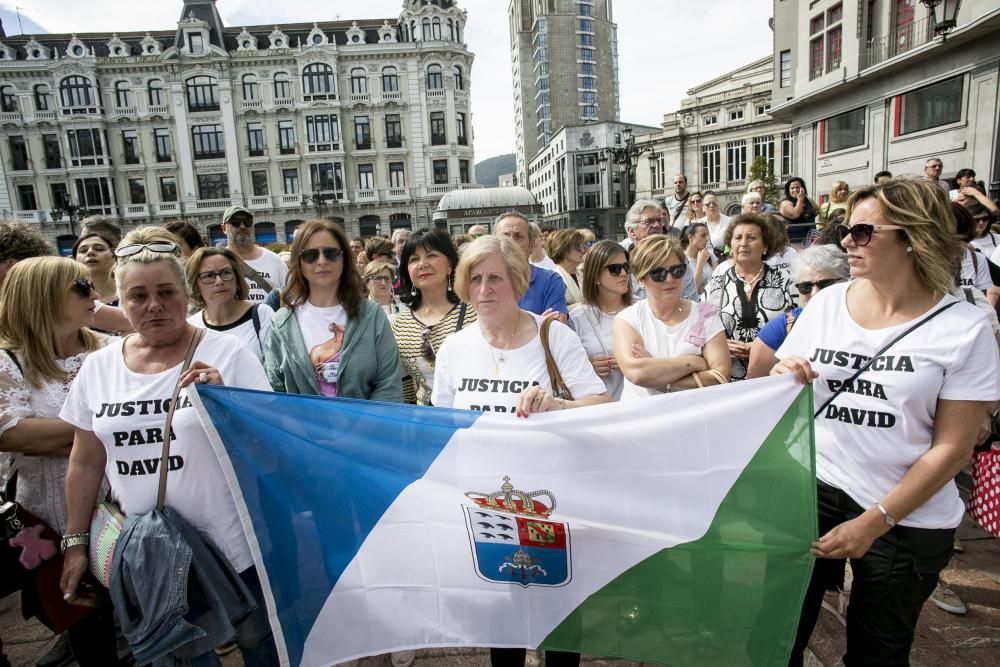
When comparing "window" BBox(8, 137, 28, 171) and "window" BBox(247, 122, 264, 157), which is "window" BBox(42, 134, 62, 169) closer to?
"window" BBox(8, 137, 28, 171)

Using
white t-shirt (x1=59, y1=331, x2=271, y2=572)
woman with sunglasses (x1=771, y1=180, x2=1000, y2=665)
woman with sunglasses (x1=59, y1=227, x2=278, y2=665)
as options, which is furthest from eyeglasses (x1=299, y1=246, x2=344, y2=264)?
woman with sunglasses (x1=771, y1=180, x2=1000, y2=665)

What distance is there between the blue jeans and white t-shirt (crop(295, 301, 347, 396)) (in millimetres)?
1010

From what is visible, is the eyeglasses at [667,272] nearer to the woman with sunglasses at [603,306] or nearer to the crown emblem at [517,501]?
the woman with sunglasses at [603,306]

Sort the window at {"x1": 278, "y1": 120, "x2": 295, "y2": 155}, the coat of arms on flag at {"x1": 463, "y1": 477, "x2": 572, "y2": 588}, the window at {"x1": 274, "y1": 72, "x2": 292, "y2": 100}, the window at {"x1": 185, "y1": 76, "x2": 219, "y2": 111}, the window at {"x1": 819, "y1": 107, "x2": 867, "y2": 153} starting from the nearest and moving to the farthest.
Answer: the coat of arms on flag at {"x1": 463, "y1": 477, "x2": 572, "y2": 588} < the window at {"x1": 819, "y1": 107, "x2": 867, "y2": 153} < the window at {"x1": 185, "y1": 76, "x2": 219, "y2": 111} < the window at {"x1": 274, "y1": 72, "x2": 292, "y2": 100} < the window at {"x1": 278, "y1": 120, "x2": 295, "y2": 155}

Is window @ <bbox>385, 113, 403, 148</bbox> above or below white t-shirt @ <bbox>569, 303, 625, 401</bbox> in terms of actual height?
above

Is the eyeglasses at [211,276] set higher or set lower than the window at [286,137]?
lower

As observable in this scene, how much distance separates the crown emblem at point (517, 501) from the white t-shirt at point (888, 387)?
109 cm

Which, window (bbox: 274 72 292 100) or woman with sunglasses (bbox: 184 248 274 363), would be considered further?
window (bbox: 274 72 292 100)

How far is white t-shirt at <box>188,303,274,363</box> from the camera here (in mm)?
3285

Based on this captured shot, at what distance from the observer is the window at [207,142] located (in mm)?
43156

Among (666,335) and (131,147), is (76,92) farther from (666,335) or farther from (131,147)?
(666,335)

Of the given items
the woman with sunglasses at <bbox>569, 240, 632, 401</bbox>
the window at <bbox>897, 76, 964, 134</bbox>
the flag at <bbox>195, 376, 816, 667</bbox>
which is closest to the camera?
the flag at <bbox>195, 376, 816, 667</bbox>

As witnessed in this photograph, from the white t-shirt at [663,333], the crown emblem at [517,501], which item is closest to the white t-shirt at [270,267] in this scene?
the white t-shirt at [663,333]

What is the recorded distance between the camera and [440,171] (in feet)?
147
